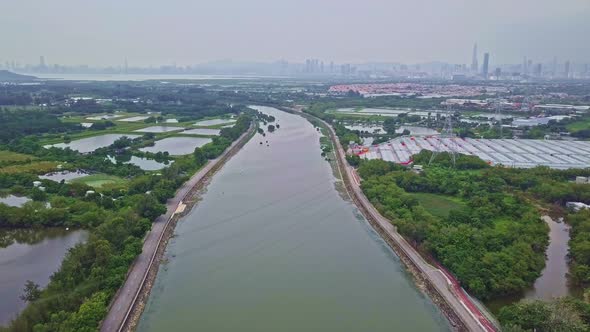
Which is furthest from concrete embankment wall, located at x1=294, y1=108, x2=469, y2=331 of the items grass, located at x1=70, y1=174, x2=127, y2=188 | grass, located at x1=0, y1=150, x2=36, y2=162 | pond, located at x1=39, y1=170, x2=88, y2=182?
grass, located at x1=0, y1=150, x2=36, y2=162

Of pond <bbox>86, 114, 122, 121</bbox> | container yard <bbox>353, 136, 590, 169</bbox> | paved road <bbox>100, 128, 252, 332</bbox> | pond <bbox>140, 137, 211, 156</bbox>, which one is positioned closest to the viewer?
paved road <bbox>100, 128, 252, 332</bbox>

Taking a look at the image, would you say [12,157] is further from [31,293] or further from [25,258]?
[31,293]

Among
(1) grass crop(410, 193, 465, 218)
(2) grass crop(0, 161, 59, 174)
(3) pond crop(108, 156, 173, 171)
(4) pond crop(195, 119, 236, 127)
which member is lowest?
(1) grass crop(410, 193, 465, 218)

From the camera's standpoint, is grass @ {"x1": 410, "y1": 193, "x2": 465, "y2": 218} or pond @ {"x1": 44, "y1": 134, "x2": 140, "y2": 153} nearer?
grass @ {"x1": 410, "y1": 193, "x2": 465, "y2": 218}

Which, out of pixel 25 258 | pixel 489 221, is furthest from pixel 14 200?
pixel 489 221

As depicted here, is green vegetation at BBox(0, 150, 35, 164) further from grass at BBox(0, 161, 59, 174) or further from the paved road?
the paved road

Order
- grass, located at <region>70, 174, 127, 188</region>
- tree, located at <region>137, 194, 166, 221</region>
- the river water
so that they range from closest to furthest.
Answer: the river water → tree, located at <region>137, 194, 166, 221</region> → grass, located at <region>70, 174, 127, 188</region>

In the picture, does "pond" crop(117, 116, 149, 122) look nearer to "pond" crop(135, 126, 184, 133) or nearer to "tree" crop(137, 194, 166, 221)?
"pond" crop(135, 126, 184, 133)

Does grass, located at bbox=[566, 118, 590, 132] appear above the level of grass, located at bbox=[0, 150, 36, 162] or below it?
above
